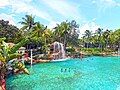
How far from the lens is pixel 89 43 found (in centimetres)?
11194

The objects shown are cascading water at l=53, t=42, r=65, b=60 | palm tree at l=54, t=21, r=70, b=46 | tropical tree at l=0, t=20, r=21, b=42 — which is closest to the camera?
tropical tree at l=0, t=20, r=21, b=42

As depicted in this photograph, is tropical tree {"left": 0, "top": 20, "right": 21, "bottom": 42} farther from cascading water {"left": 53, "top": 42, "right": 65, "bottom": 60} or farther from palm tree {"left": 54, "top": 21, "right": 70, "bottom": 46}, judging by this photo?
palm tree {"left": 54, "top": 21, "right": 70, "bottom": 46}

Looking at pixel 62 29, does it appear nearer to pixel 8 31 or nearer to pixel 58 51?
pixel 58 51

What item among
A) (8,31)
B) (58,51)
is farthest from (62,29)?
(8,31)

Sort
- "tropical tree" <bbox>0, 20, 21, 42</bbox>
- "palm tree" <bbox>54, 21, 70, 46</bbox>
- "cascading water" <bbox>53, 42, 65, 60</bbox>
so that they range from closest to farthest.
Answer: "tropical tree" <bbox>0, 20, 21, 42</bbox>, "cascading water" <bbox>53, 42, 65, 60</bbox>, "palm tree" <bbox>54, 21, 70, 46</bbox>

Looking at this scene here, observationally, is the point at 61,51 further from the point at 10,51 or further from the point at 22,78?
the point at 10,51

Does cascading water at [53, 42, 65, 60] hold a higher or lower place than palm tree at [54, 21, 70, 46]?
lower

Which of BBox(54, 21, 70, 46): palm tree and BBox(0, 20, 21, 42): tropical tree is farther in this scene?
BBox(54, 21, 70, 46): palm tree

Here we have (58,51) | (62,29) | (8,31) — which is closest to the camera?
(8,31)

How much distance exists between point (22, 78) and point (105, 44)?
7245cm

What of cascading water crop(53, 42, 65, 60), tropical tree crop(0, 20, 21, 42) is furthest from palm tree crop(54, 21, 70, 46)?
tropical tree crop(0, 20, 21, 42)

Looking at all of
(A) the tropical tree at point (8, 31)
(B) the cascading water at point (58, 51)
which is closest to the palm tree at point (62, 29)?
(B) the cascading water at point (58, 51)

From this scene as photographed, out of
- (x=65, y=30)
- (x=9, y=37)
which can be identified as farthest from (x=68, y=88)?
(x=65, y=30)

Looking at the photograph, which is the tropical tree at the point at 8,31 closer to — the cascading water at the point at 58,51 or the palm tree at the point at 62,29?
the cascading water at the point at 58,51
